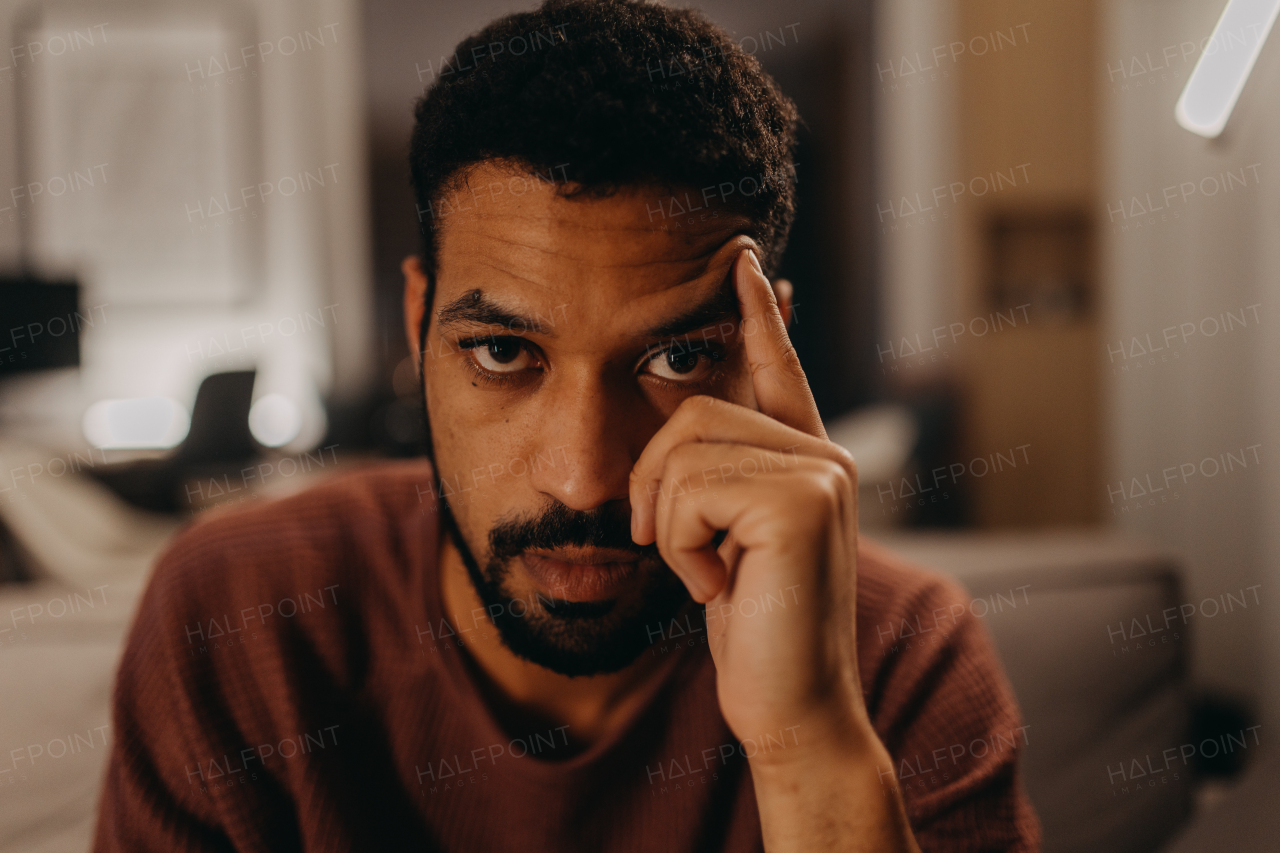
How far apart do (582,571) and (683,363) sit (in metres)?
0.23

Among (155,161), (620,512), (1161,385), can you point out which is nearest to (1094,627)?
(620,512)

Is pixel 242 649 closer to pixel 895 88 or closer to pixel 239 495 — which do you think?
pixel 239 495

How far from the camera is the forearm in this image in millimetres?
723

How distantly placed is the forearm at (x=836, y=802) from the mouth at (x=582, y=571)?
225mm

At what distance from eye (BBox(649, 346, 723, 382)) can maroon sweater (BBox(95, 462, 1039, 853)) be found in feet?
1.02

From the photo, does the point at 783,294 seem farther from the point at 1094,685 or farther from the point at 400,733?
the point at 1094,685

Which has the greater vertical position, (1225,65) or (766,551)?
(1225,65)

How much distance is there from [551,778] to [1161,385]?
2.75 meters

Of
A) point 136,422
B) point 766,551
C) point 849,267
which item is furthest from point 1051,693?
point 136,422

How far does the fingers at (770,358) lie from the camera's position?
30.5 inches

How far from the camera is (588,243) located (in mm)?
734

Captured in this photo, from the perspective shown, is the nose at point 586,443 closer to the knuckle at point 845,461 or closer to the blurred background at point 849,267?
the knuckle at point 845,461

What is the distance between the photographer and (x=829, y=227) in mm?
3984

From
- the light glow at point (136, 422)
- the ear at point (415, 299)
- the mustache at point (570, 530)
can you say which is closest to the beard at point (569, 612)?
the mustache at point (570, 530)
